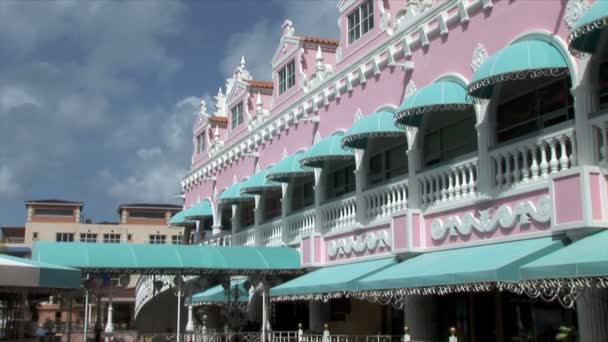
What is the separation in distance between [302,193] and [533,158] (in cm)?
1301

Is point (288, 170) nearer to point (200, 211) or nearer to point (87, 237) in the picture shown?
point (200, 211)

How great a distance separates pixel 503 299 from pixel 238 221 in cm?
1430

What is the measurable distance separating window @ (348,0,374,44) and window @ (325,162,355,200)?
372 centimetres

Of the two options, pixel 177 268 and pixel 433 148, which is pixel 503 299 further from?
pixel 177 268

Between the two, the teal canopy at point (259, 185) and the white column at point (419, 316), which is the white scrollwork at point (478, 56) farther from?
the teal canopy at point (259, 185)

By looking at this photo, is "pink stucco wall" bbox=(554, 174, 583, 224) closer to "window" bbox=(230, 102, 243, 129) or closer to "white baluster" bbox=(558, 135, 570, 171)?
"white baluster" bbox=(558, 135, 570, 171)

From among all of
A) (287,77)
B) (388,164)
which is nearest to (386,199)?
(388,164)

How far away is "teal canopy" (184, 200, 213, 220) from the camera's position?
3259 cm

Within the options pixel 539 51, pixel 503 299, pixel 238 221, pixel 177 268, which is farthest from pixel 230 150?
pixel 539 51

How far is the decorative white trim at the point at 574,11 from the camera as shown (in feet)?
41.3

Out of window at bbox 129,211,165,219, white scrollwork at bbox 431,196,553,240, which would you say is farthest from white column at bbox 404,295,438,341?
window at bbox 129,211,165,219

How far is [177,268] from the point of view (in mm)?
21047

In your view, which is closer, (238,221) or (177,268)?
(177,268)

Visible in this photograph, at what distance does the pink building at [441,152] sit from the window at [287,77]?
0.09 metres
